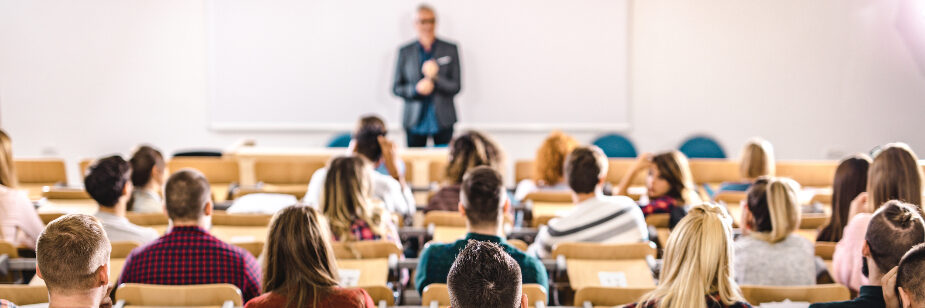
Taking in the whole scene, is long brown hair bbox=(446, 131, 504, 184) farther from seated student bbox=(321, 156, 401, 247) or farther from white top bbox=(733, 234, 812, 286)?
white top bbox=(733, 234, 812, 286)

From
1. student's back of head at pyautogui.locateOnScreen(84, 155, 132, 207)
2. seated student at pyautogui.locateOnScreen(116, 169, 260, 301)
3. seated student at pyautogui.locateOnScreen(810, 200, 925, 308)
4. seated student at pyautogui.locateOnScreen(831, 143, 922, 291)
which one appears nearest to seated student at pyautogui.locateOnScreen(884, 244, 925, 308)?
seated student at pyautogui.locateOnScreen(810, 200, 925, 308)

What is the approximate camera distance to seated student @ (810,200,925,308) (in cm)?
276

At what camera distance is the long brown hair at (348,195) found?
3750 mm

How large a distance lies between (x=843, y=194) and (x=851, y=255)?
649mm

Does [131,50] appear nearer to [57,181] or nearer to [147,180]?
[57,181]

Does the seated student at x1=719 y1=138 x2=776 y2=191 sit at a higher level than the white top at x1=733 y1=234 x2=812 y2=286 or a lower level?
higher

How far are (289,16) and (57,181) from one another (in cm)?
292

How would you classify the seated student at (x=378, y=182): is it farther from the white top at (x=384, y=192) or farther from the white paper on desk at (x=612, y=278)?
the white paper on desk at (x=612, y=278)

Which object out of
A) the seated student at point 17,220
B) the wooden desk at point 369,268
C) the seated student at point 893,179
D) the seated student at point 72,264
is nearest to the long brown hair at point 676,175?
the seated student at point 893,179

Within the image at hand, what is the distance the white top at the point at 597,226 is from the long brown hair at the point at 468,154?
101cm

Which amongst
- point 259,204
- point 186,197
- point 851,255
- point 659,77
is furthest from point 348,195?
point 659,77

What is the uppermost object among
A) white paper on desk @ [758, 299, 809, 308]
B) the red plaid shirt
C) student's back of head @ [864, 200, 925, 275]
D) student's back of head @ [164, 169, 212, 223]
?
student's back of head @ [164, 169, 212, 223]

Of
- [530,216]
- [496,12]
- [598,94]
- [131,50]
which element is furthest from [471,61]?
[530,216]

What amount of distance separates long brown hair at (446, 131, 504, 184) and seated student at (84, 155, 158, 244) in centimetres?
164
